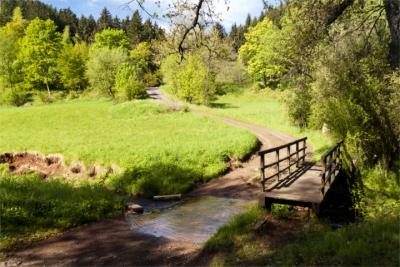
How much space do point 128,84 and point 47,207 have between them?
143 ft

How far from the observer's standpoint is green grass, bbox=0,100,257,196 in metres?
17.9

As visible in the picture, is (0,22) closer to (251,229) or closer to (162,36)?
(162,36)

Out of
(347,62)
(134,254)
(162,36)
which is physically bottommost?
(134,254)

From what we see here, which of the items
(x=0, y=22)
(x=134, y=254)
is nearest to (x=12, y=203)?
(x=134, y=254)

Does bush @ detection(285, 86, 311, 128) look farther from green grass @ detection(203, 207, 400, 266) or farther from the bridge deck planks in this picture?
green grass @ detection(203, 207, 400, 266)

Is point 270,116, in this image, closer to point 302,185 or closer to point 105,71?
point 105,71

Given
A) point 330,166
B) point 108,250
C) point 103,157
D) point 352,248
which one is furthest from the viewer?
point 103,157

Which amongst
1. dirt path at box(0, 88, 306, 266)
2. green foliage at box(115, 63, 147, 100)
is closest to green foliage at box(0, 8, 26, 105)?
green foliage at box(115, 63, 147, 100)

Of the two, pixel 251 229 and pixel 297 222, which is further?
pixel 297 222

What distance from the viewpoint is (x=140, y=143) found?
24172 mm

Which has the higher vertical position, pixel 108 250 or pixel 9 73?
pixel 9 73

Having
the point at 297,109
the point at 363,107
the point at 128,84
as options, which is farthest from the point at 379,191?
the point at 128,84

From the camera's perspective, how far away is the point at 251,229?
1005 centimetres

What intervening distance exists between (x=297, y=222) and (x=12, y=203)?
844 centimetres
